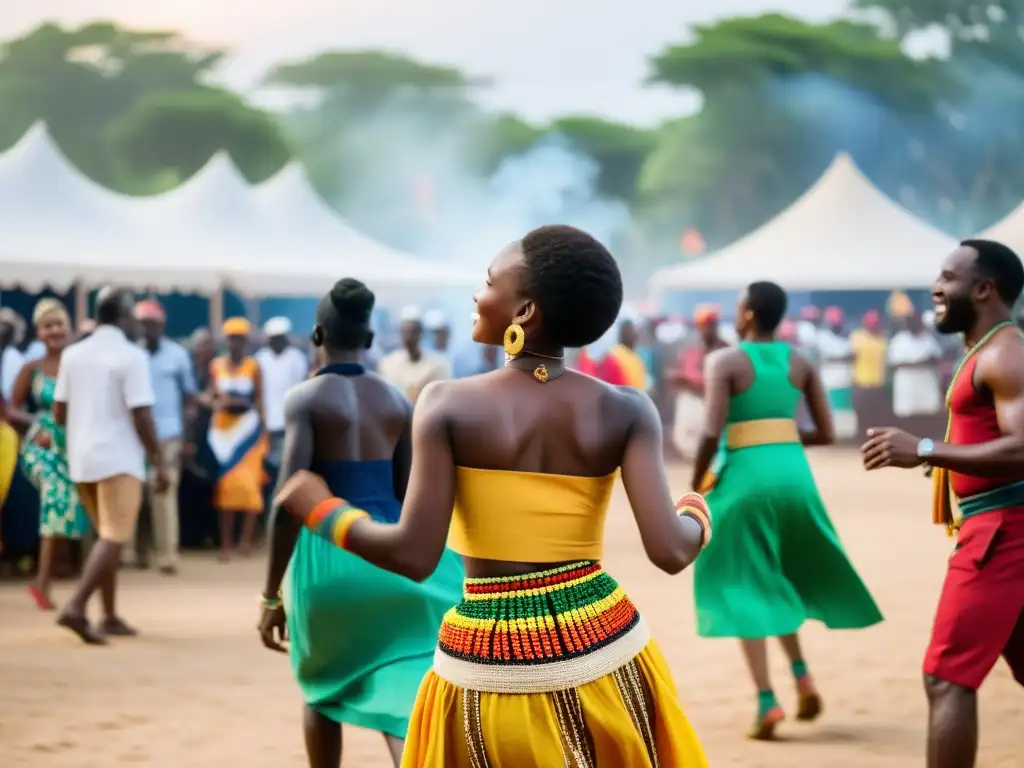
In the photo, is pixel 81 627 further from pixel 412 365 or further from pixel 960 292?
pixel 960 292

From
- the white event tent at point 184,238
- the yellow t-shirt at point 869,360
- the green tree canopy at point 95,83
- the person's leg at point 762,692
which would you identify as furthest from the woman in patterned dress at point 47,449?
the green tree canopy at point 95,83

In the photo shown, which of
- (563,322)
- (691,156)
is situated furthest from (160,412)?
(691,156)

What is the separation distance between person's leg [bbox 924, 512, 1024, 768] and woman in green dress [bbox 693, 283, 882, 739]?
185 centimetres

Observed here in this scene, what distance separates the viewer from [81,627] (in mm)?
8453

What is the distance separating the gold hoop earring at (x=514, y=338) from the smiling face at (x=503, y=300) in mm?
34

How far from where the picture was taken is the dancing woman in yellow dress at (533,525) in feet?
9.91

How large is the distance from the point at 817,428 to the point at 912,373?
17034 millimetres

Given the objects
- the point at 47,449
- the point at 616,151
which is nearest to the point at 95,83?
the point at 616,151

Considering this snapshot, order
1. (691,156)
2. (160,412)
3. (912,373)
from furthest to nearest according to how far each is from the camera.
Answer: (691,156) → (912,373) → (160,412)

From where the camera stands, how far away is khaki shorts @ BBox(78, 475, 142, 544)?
27.6 feet

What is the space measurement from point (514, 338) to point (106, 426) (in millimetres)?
5966

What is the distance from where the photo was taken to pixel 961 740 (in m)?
4.46

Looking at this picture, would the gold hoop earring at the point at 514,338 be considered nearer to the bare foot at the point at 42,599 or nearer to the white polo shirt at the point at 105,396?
the white polo shirt at the point at 105,396

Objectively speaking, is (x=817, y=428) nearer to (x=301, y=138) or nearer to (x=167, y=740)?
(x=167, y=740)
